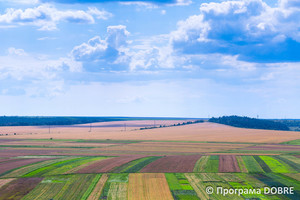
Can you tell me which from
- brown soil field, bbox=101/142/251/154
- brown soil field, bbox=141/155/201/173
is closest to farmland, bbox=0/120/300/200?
brown soil field, bbox=141/155/201/173

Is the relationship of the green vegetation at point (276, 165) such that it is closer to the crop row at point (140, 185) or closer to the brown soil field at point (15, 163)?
the crop row at point (140, 185)

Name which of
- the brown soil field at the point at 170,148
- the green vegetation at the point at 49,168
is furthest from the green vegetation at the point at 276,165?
the green vegetation at the point at 49,168

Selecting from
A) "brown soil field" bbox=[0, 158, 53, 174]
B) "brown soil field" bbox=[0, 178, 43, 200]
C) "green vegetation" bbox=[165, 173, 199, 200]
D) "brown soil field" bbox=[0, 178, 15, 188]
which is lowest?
"green vegetation" bbox=[165, 173, 199, 200]

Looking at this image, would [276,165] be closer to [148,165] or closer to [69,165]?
[148,165]

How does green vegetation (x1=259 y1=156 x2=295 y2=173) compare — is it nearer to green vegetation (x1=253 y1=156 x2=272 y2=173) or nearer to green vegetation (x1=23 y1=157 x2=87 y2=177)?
green vegetation (x1=253 y1=156 x2=272 y2=173)

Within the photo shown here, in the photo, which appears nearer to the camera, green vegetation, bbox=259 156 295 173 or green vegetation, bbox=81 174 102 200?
green vegetation, bbox=81 174 102 200

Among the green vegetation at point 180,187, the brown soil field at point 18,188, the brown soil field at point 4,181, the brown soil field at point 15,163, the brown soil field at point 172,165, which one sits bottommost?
the green vegetation at point 180,187
